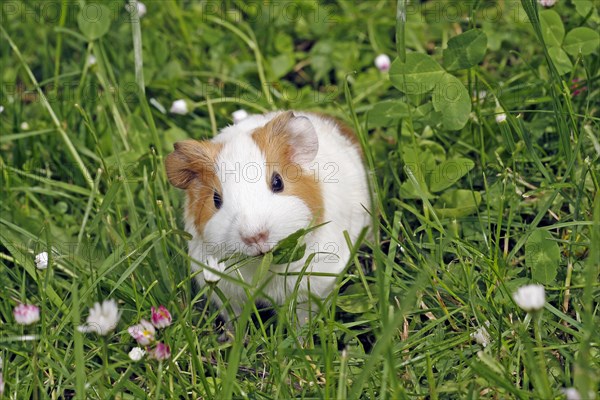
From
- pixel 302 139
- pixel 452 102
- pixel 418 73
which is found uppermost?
pixel 418 73

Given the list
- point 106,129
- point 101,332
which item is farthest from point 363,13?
point 101,332

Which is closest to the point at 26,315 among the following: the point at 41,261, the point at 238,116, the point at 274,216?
the point at 41,261

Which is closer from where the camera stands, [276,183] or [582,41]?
[276,183]

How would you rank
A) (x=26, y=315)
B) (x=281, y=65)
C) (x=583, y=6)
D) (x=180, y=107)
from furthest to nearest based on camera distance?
(x=281, y=65) < (x=180, y=107) < (x=583, y=6) < (x=26, y=315)

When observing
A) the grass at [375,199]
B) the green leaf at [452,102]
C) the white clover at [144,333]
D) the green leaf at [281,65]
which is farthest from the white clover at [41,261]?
the green leaf at [281,65]

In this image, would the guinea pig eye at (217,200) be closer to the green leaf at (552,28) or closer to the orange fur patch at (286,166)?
the orange fur patch at (286,166)

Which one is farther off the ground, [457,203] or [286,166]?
[286,166]

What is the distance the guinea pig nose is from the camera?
338 centimetres

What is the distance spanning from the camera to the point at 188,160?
13.0ft

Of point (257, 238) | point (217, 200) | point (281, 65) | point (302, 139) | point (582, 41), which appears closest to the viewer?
point (257, 238)

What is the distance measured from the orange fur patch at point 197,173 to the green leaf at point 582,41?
2.13 m

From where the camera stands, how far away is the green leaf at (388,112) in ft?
14.6

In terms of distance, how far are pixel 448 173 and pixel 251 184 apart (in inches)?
48.6

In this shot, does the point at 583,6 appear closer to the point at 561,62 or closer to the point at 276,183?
the point at 561,62
